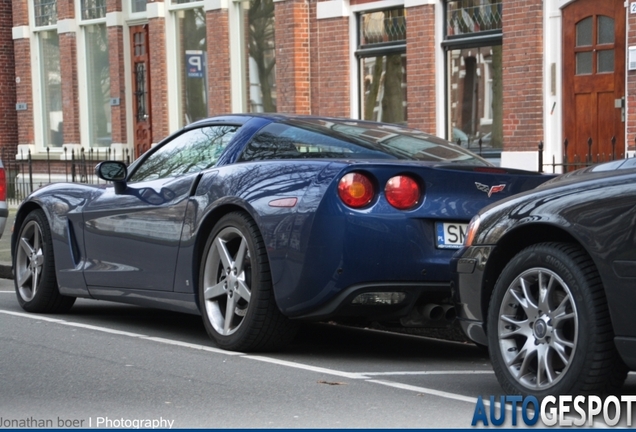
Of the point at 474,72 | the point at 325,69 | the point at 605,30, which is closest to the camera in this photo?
the point at 605,30

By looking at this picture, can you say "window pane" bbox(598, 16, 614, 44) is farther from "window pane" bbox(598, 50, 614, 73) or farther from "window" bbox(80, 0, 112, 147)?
"window" bbox(80, 0, 112, 147)

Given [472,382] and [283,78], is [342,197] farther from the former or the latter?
[283,78]

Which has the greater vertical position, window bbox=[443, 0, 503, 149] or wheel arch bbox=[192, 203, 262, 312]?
window bbox=[443, 0, 503, 149]

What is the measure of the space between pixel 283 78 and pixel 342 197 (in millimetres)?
13221

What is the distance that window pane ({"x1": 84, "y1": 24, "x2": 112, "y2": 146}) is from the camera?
965 inches

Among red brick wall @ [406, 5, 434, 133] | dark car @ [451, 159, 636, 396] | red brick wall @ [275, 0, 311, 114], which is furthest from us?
red brick wall @ [275, 0, 311, 114]

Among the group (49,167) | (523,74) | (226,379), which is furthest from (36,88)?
(226,379)

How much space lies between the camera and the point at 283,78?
64.8 ft

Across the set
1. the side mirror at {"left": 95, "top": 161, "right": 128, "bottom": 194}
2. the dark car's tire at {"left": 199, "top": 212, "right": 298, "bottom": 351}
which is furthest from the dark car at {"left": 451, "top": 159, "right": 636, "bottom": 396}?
the side mirror at {"left": 95, "top": 161, "right": 128, "bottom": 194}

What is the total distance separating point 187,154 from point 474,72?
30.7ft

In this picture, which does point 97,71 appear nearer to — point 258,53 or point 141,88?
point 141,88

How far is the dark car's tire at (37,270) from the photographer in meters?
9.21

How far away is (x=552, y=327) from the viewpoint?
212 inches

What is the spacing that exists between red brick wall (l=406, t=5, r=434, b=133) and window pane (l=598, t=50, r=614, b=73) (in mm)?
2901
